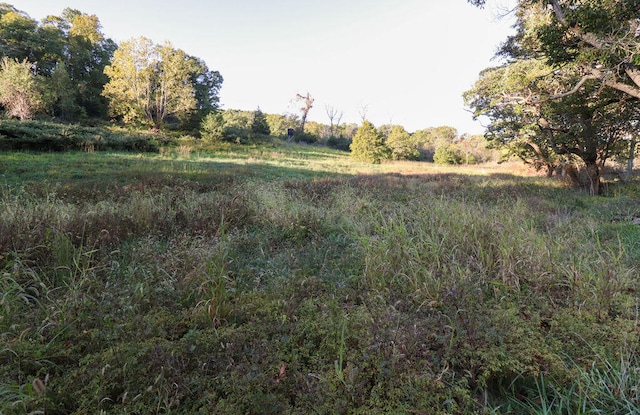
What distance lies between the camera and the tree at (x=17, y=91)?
65.9 feet

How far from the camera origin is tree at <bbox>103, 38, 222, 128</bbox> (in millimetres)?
26250

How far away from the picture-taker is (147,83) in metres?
26.9

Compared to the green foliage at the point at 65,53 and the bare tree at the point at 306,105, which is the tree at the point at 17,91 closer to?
the green foliage at the point at 65,53

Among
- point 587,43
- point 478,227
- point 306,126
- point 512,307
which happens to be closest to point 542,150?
point 587,43

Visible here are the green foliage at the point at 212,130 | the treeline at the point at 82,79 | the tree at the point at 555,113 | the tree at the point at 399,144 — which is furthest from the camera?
the tree at the point at 399,144

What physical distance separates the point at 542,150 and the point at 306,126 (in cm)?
5483

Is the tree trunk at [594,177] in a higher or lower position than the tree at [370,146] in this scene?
lower

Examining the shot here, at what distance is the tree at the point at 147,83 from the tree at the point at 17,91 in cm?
628

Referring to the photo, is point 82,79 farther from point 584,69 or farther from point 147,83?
point 584,69

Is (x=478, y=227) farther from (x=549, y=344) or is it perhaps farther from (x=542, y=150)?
(x=542, y=150)

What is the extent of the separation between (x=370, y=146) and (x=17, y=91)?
2855 cm

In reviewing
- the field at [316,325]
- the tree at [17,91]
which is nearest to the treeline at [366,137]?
the tree at [17,91]

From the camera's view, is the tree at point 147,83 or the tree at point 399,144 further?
the tree at point 399,144

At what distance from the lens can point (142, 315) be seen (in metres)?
2.35
